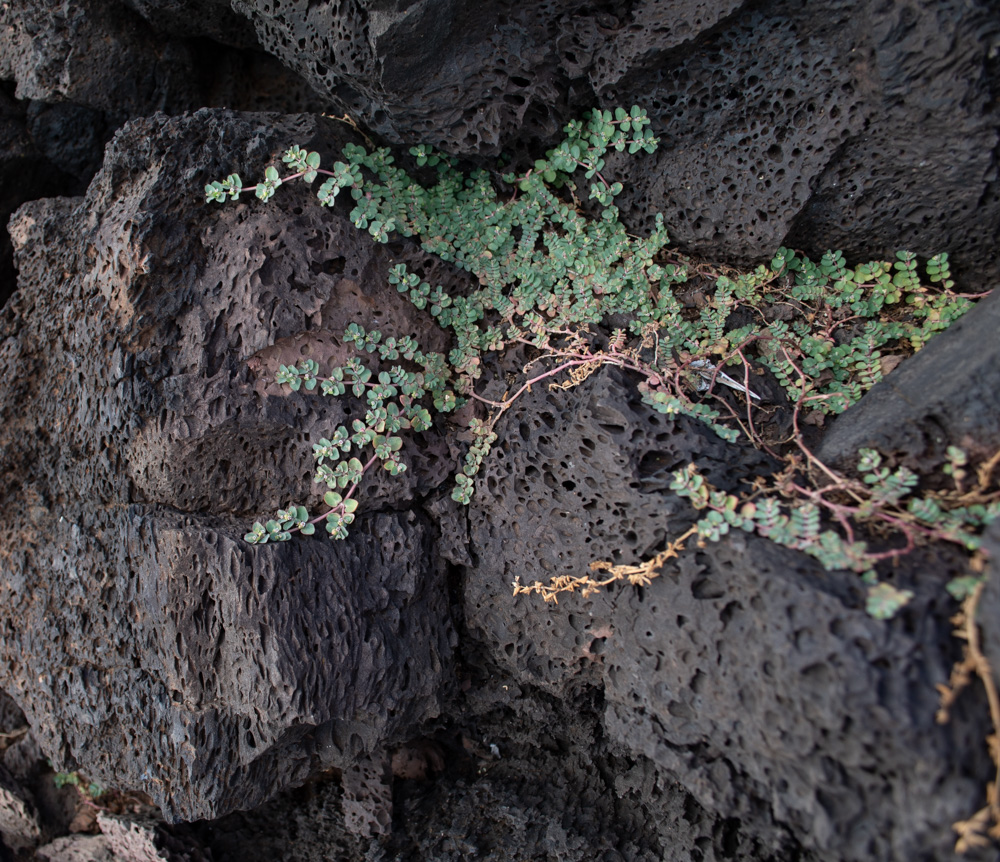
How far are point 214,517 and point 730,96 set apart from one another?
2.42 metres

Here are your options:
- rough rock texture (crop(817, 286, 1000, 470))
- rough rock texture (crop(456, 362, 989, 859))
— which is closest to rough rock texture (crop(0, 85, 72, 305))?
rough rock texture (crop(456, 362, 989, 859))

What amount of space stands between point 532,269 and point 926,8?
1.44m

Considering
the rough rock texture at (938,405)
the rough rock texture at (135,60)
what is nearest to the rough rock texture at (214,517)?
the rough rock texture at (135,60)

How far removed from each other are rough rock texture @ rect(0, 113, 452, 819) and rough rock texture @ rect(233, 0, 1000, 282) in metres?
0.44

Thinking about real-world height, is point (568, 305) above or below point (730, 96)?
below

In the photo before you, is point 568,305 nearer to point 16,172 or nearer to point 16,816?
point 16,172

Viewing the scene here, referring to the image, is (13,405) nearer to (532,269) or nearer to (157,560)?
(157,560)

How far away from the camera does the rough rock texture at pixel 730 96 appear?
2156 mm

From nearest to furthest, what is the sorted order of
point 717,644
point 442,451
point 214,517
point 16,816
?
point 717,644 < point 214,517 < point 442,451 < point 16,816

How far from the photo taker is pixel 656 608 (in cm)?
205

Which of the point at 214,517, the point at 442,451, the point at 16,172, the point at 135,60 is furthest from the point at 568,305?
the point at 16,172

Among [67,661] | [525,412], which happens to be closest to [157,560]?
[67,661]

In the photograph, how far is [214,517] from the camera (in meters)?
2.52

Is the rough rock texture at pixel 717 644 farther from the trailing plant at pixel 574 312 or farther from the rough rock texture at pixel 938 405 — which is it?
the rough rock texture at pixel 938 405
